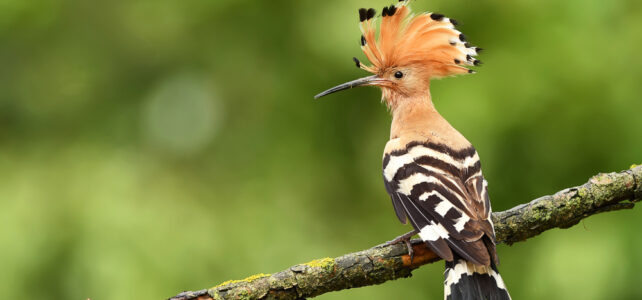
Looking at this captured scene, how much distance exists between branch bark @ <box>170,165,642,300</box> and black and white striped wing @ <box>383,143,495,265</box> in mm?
74

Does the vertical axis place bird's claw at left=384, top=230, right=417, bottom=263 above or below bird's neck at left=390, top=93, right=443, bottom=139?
below

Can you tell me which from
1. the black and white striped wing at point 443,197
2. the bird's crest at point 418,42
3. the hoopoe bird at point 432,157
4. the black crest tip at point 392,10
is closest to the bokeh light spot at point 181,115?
the hoopoe bird at point 432,157

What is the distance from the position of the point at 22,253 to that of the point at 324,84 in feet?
5.75

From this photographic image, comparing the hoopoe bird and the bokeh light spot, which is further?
the bokeh light spot

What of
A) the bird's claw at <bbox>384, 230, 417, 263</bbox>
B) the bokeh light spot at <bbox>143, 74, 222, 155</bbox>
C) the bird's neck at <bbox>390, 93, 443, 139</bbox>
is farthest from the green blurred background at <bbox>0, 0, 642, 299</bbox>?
the bird's claw at <bbox>384, 230, 417, 263</bbox>

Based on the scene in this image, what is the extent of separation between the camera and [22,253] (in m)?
3.96

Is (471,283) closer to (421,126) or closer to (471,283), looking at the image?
(471,283)

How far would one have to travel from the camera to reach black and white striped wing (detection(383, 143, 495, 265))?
2504 millimetres

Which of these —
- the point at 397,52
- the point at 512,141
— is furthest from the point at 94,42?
the point at 512,141

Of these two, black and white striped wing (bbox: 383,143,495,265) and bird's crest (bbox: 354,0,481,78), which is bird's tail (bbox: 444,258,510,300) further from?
bird's crest (bbox: 354,0,481,78)

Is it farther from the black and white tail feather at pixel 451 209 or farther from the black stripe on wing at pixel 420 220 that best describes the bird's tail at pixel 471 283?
the black stripe on wing at pixel 420 220

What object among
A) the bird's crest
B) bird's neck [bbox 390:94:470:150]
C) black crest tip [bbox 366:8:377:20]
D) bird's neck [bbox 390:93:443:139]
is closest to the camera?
bird's neck [bbox 390:94:470:150]

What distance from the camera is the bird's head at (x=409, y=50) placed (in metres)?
3.28

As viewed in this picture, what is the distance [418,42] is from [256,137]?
1.44 meters
